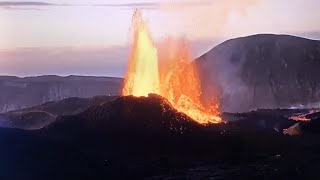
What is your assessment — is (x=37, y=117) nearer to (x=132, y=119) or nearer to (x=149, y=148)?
(x=132, y=119)

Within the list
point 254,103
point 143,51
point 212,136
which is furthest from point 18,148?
point 254,103

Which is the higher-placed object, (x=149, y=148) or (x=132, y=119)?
(x=132, y=119)

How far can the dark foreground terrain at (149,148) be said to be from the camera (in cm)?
6253

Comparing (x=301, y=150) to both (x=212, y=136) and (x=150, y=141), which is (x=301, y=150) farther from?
(x=150, y=141)

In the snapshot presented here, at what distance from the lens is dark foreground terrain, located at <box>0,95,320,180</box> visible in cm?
6253

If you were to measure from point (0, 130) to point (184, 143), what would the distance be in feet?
76.8

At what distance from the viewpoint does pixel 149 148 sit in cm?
7619

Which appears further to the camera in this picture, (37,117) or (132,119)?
(37,117)

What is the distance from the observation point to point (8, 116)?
11219 centimetres

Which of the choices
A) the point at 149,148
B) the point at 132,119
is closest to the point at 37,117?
the point at 132,119

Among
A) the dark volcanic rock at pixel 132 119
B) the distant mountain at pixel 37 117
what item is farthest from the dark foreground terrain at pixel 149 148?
the distant mountain at pixel 37 117

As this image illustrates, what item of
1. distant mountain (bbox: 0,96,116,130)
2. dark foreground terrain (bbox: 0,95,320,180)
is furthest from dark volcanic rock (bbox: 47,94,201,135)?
distant mountain (bbox: 0,96,116,130)

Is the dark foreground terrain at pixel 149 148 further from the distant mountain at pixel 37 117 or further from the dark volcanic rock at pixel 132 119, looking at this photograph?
the distant mountain at pixel 37 117

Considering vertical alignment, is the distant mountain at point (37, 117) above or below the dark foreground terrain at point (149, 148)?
above
